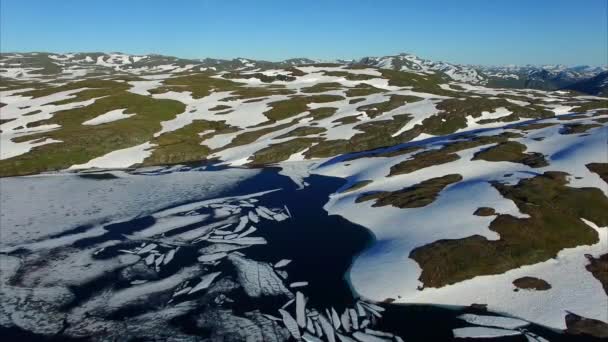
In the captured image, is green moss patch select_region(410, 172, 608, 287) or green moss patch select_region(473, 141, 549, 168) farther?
green moss patch select_region(473, 141, 549, 168)

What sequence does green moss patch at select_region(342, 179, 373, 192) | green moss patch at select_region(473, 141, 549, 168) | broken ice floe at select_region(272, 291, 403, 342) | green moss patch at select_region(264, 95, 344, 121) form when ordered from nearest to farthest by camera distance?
1. broken ice floe at select_region(272, 291, 403, 342)
2. green moss patch at select_region(473, 141, 549, 168)
3. green moss patch at select_region(342, 179, 373, 192)
4. green moss patch at select_region(264, 95, 344, 121)

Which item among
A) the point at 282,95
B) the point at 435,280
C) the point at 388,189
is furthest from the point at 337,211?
the point at 282,95

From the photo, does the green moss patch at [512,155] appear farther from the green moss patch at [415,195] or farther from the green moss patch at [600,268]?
the green moss patch at [600,268]

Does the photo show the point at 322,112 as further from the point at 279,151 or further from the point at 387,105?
the point at 279,151

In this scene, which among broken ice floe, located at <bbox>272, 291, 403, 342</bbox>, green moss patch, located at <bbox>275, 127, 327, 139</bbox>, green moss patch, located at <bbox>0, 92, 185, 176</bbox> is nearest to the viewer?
broken ice floe, located at <bbox>272, 291, 403, 342</bbox>

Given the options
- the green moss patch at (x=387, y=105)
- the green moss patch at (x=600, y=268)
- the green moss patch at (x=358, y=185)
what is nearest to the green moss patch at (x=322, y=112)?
the green moss patch at (x=387, y=105)

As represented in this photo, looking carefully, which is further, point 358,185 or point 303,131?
point 303,131

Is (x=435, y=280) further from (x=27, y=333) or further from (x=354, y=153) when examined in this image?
(x=354, y=153)

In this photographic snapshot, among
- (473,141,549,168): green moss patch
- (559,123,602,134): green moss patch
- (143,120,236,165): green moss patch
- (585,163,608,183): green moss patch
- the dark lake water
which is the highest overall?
(559,123,602,134): green moss patch

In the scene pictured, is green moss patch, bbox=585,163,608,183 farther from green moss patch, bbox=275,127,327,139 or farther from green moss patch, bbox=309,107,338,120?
green moss patch, bbox=309,107,338,120

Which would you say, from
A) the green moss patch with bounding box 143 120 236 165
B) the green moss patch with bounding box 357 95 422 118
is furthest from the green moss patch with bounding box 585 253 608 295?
the green moss patch with bounding box 357 95 422 118

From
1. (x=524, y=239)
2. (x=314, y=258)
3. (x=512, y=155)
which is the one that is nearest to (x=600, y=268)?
(x=524, y=239)
